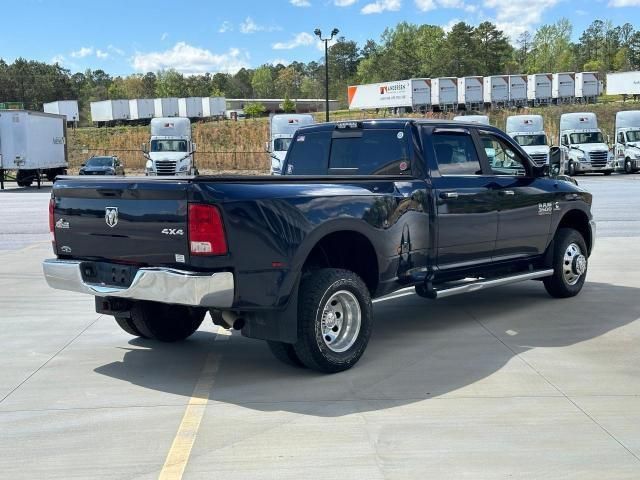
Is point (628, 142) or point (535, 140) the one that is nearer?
point (535, 140)

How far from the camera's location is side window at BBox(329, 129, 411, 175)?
7.08 m

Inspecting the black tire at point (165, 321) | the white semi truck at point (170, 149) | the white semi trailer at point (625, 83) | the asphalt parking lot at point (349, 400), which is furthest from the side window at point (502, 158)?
the white semi trailer at point (625, 83)

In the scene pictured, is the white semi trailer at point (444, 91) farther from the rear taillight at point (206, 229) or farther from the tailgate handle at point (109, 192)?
the rear taillight at point (206, 229)

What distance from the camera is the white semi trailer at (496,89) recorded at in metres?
62.7

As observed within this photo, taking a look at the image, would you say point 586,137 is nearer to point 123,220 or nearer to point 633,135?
point 633,135

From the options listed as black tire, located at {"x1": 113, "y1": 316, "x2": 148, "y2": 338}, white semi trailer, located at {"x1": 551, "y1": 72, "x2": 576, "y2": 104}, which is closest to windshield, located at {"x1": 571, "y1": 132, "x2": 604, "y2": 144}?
white semi trailer, located at {"x1": 551, "y1": 72, "x2": 576, "y2": 104}

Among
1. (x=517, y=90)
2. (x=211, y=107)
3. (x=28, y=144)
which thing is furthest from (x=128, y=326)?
(x=211, y=107)

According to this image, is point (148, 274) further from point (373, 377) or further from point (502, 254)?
point (502, 254)

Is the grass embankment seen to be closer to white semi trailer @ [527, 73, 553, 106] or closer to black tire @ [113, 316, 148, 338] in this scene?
white semi trailer @ [527, 73, 553, 106]

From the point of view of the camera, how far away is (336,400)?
5363 millimetres

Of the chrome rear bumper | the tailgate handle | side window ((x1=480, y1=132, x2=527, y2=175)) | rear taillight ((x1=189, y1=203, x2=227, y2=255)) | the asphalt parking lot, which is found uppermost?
side window ((x1=480, y1=132, x2=527, y2=175))

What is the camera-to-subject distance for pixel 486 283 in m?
7.49

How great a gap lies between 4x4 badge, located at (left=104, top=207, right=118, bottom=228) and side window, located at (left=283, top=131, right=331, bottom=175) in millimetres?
2634

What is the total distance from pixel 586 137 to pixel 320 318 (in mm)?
37012
